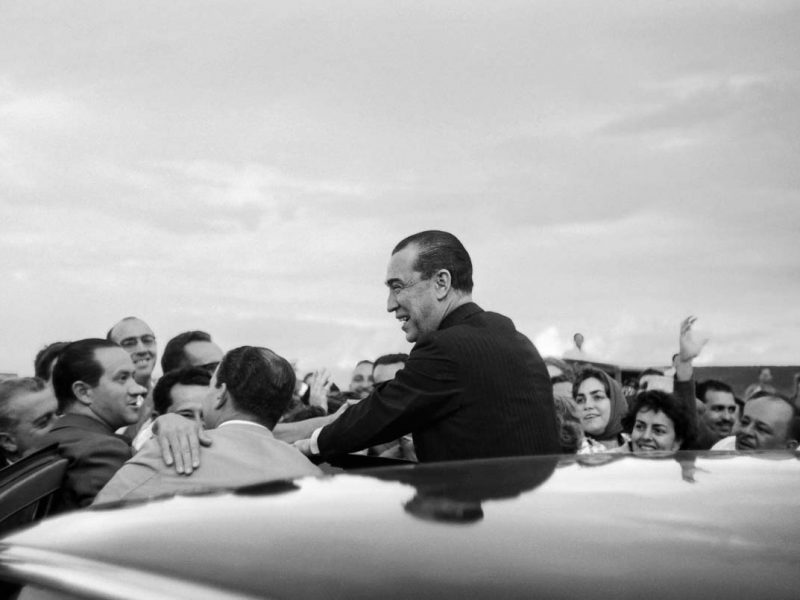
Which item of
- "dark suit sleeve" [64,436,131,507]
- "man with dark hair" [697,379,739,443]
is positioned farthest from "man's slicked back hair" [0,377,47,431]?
"man with dark hair" [697,379,739,443]

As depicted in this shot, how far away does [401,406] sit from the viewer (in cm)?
393

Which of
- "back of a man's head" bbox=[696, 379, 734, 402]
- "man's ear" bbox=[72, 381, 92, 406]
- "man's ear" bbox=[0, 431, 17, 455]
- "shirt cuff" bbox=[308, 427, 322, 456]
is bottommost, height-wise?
"man's ear" bbox=[0, 431, 17, 455]

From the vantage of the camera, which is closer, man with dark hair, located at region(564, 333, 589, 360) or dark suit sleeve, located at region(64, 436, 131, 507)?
dark suit sleeve, located at region(64, 436, 131, 507)

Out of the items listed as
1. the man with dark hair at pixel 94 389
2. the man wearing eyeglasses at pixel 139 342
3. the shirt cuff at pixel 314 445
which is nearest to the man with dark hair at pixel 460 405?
the shirt cuff at pixel 314 445

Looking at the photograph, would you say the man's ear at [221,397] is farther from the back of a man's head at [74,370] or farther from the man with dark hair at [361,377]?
the man with dark hair at [361,377]

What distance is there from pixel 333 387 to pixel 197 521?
13.4 m

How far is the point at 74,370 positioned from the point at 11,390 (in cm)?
35

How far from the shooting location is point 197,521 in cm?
153

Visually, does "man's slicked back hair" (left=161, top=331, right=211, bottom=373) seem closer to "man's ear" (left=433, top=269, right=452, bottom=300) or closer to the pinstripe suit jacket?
"man's ear" (left=433, top=269, right=452, bottom=300)

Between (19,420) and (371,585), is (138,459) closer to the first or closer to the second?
(19,420)

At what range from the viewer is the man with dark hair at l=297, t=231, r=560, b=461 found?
3.95m

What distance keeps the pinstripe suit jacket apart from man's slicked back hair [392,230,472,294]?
1.64 feet

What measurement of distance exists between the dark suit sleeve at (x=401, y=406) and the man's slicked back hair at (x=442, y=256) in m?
0.64

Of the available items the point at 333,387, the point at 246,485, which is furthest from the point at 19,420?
the point at 333,387
